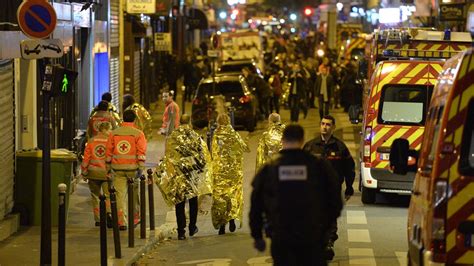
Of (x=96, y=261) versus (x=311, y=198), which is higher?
(x=311, y=198)

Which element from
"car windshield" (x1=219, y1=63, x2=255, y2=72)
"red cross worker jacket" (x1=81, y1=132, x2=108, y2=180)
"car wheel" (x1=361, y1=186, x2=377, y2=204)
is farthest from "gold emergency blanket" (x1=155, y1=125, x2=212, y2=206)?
"car windshield" (x1=219, y1=63, x2=255, y2=72)

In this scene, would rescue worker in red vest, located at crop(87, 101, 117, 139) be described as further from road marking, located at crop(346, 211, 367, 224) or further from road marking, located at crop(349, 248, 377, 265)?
road marking, located at crop(349, 248, 377, 265)

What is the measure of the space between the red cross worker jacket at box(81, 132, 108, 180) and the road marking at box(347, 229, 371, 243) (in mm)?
3434

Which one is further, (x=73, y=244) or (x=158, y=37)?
(x=158, y=37)

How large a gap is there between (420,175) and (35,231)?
23.7 feet

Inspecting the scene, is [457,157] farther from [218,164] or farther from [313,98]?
[313,98]

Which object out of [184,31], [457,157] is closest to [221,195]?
[457,157]

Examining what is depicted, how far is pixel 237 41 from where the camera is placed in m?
50.3

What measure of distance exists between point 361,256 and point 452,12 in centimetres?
1780

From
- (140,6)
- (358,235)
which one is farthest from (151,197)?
(140,6)

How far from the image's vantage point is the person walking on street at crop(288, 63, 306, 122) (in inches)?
1297

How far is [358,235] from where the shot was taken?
14969 mm

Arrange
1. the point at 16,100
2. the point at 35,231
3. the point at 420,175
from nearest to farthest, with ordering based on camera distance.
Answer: the point at 420,175 → the point at 35,231 → the point at 16,100

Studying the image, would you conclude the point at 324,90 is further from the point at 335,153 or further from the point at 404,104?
the point at 335,153
